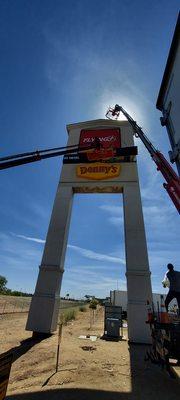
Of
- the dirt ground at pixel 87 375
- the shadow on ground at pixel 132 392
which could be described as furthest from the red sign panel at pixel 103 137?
the shadow on ground at pixel 132 392

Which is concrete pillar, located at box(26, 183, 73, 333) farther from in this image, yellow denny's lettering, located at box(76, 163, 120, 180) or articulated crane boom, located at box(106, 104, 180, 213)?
articulated crane boom, located at box(106, 104, 180, 213)

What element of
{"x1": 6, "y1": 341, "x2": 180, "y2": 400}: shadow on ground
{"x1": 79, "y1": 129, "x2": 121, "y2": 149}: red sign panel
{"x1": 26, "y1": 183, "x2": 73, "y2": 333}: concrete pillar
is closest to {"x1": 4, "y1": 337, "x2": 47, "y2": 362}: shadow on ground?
{"x1": 26, "y1": 183, "x2": 73, "y2": 333}: concrete pillar

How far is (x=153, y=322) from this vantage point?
765cm

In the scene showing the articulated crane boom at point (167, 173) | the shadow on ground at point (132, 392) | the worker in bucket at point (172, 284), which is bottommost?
the shadow on ground at point (132, 392)

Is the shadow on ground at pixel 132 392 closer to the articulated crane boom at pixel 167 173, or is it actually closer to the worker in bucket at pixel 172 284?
the worker in bucket at pixel 172 284

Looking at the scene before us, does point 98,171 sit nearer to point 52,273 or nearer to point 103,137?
point 103,137

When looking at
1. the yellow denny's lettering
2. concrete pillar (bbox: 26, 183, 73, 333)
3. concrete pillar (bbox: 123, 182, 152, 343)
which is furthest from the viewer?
the yellow denny's lettering

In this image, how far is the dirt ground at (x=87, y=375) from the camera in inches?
261

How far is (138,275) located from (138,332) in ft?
10.7

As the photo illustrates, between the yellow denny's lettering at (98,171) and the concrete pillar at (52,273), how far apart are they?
2.26 meters

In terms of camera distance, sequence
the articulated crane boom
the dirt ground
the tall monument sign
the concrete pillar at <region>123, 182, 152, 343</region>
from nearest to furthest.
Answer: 1. the dirt ground
2. the articulated crane boom
3. the concrete pillar at <region>123, 182, 152, 343</region>
4. the tall monument sign

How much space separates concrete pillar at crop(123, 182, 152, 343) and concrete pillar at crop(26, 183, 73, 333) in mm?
4546

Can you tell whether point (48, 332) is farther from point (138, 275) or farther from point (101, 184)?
point (101, 184)

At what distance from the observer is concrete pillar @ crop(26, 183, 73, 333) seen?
16.0 m
